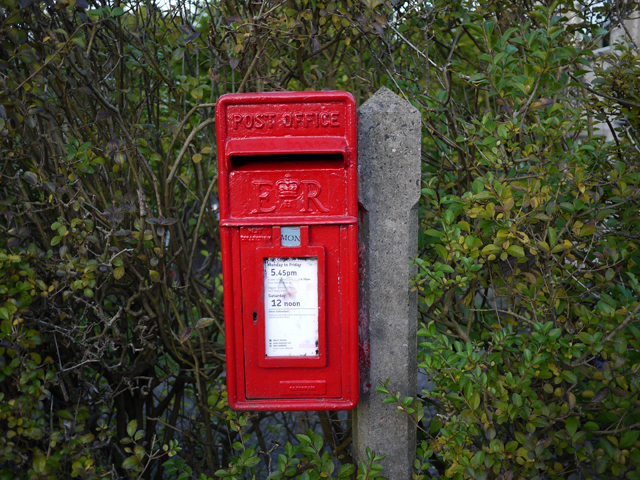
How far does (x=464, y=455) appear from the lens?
167 cm

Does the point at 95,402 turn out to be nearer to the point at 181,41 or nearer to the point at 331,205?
the point at 331,205

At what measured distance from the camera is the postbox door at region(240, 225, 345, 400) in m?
1.66

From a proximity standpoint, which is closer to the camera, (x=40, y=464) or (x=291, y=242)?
(x=291, y=242)

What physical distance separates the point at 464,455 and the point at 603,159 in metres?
1.31

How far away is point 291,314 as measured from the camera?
172 cm

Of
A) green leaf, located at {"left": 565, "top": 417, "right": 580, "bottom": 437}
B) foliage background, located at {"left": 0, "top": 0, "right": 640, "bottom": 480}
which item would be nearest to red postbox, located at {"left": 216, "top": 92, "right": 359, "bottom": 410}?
foliage background, located at {"left": 0, "top": 0, "right": 640, "bottom": 480}

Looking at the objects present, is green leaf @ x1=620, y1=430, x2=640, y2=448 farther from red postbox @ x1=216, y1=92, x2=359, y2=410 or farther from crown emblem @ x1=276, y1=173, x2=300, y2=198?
crown emblem @ x1=276, y1=173, x2=300, y2=198

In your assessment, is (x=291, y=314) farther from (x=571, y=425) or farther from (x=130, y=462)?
(x=571, y=425)

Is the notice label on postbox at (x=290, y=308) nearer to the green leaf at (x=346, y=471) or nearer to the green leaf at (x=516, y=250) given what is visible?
the green leaf at (x=346, y=471)

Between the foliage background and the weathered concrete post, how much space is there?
0.27ft

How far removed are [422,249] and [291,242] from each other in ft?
2.81

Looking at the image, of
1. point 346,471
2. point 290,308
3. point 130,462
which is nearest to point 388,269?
point 290,308

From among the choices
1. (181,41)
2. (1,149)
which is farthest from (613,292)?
(1,149)

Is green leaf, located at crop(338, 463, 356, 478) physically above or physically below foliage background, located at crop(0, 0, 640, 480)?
below
